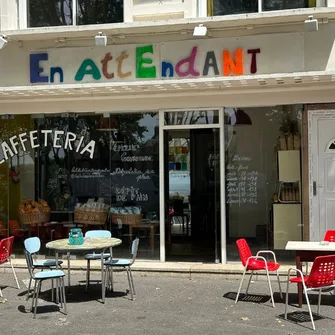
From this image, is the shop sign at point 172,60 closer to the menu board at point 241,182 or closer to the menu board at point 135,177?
the menu board at point 135,177

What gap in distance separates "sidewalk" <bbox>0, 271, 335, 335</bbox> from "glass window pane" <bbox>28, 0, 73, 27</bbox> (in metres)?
4.93

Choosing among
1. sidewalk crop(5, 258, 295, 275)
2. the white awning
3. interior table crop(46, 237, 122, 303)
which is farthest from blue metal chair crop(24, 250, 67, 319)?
the white awning

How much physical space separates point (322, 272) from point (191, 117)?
14.3 feet

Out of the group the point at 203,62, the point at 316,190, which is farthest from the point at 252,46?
the point at 316,190

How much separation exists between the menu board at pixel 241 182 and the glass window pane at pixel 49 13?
415cm

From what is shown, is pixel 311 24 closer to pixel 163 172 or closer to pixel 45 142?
pixel 163 172

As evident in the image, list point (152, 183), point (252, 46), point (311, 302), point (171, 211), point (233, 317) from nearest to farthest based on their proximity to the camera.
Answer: point (233, 317)
point (311, 302)
point (252, 46)
point (152, 183)
point (171, 211)

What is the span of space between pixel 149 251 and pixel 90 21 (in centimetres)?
448

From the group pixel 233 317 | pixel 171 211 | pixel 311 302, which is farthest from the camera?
pixel 171 211

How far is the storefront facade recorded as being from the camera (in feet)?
30.3

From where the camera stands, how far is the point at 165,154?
10.1 meters

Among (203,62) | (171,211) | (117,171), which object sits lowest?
(171,211)

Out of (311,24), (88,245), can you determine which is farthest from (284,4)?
(88,245)

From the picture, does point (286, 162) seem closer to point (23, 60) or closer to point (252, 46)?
Answer: point (252, 46)
